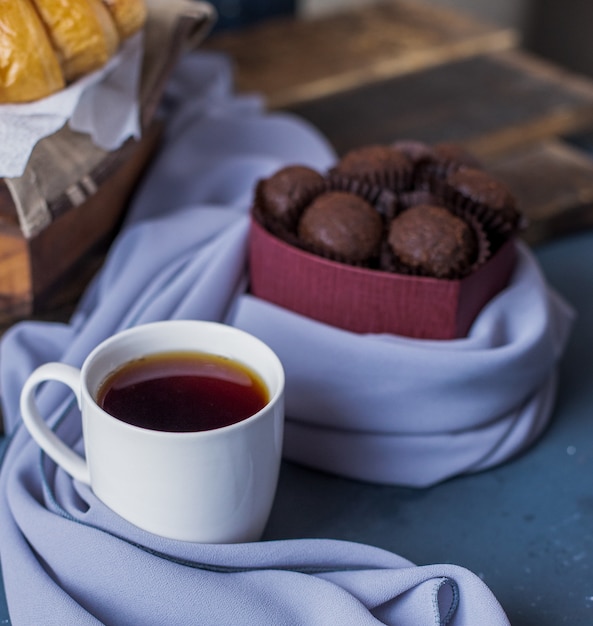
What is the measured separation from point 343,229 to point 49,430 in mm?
209

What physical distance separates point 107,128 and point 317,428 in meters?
0.25

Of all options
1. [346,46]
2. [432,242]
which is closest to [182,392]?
[432,242]

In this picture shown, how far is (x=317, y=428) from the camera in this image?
60 centimetres

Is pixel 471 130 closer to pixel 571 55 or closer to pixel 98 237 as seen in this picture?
pixel 98 237

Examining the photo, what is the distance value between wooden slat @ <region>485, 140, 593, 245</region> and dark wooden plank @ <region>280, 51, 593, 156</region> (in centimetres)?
3

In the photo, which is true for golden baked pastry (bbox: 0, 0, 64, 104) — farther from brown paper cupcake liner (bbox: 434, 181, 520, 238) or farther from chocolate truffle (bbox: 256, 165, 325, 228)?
brown paper cupcake liner (bbox: 434, 181, 520, 238)

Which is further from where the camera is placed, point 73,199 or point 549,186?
point 549,186

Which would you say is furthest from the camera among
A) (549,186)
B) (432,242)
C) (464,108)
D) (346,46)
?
(346,46)

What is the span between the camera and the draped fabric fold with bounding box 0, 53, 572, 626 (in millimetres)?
482

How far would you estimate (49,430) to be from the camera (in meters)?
0.53

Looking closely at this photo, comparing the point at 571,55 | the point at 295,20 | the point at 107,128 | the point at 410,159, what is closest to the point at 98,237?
the point at 107,128

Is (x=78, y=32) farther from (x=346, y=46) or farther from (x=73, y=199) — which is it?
(x=346, y=46)

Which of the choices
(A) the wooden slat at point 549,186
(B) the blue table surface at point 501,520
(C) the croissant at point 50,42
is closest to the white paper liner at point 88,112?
(C) the croissant at point 50,42

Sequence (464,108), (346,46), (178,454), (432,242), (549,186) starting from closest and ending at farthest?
(178,454) → (432,242) → (549,186) → (464,108) → (346,46)
